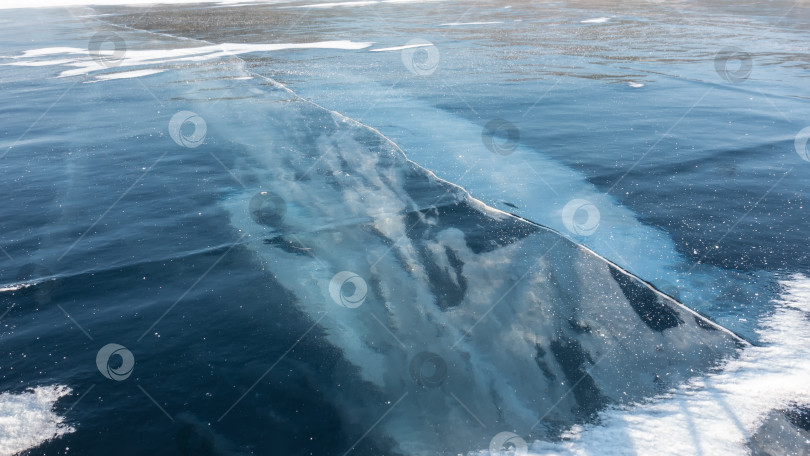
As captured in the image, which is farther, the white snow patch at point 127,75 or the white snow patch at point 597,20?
the white snow patch at point 597,20

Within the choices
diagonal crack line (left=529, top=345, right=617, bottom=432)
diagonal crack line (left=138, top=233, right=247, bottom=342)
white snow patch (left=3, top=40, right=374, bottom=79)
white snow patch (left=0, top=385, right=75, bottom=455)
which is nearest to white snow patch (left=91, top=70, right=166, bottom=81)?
white snow patch (left=3, top=40, right=374, bottom=79)

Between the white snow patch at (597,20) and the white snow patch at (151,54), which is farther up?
the white snow patch at (597,20)

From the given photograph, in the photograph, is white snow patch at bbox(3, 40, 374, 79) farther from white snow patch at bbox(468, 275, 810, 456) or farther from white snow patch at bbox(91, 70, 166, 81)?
white snow patch at bbox(468, 275, 810, 456)

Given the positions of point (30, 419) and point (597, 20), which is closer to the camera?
point (30, 419)

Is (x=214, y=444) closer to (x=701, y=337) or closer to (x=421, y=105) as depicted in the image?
(x=701, y=337)

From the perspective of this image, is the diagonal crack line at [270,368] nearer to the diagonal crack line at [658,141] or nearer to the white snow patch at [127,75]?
the diagonal crack line at [658,141]

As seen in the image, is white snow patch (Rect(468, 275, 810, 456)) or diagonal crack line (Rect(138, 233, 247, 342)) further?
diagonal crack line (Rect(138, 233, 247, 342))

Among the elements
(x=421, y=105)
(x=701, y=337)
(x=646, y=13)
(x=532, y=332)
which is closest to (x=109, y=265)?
(x=532, y=332)

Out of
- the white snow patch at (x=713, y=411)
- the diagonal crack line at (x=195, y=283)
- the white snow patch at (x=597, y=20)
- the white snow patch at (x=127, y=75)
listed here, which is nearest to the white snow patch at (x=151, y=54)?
the white snow patch at (x=127, y=75)

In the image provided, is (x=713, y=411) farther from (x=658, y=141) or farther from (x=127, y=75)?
(x=127, y=75)

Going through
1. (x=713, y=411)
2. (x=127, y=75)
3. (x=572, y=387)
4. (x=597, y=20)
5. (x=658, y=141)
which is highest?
(x=597, y=20)

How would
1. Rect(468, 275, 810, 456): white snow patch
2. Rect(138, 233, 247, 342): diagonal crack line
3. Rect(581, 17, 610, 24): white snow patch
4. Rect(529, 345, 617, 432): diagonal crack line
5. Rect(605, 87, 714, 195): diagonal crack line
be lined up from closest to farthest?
Rect(468, 275, 810, 456): white snow patch → Rect(529, 345, 617, 432): diagonal crack line → Rect(138, 233, 247, 342): diagonal crack line → Rect(605, 87, 714, 195): diagonal crack line → Rect(581, 17, 610, 24): white snow patch

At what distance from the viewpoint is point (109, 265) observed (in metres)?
3.63

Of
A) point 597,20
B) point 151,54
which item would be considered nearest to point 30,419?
point 151,54
